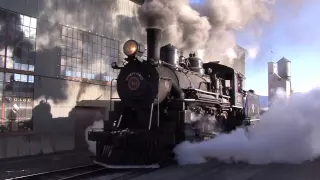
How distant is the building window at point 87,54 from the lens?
1321 cm

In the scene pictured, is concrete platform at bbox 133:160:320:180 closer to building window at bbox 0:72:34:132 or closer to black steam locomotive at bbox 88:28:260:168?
black steam locomotive at bbox 88:28:260:168

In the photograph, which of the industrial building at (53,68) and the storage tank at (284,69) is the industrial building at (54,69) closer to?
the industrial building at (53,68)

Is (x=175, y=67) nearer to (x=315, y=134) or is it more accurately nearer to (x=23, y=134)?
(x=315, y=134)

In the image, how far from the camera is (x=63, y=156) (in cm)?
1211

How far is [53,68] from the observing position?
12.5 m

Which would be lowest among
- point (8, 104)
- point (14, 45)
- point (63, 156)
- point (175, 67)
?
point (63, 156)

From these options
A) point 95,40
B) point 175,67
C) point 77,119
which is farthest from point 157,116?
point 95,40

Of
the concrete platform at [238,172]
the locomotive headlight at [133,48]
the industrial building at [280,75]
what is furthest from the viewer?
the industrial building at [280,75]

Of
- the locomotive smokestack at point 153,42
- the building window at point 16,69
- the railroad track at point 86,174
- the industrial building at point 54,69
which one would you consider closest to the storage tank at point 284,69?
the industrial building at point 54,69

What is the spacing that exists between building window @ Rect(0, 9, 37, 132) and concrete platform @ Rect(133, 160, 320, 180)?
535 cm

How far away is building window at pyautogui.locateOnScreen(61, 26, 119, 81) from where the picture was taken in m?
13.2

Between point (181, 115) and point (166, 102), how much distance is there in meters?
0.71

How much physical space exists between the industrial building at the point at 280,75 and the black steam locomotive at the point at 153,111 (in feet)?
98.1

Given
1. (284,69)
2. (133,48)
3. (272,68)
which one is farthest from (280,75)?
(133,48)
